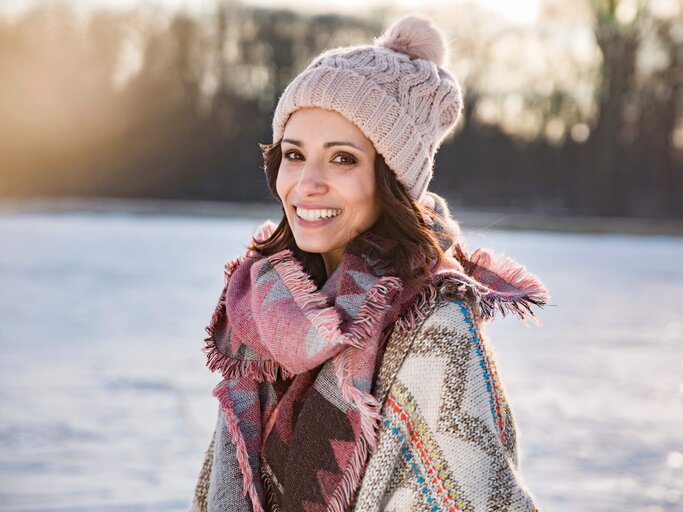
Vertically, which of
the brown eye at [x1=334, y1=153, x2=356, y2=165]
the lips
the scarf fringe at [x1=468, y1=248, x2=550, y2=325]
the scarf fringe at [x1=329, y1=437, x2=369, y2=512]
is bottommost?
the scarf fringe at [x1=329, y1=437, x2=369, y2=512]

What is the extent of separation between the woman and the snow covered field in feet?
1.17

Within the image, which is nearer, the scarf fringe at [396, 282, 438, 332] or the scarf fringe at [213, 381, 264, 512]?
the scarf fringe at [396, 282, 438, 332]

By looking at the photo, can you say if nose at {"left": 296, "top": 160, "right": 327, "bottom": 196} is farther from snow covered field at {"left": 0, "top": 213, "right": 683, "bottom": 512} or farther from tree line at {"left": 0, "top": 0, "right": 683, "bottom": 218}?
tree line at {"left": 0, "top": 0, "right": 683, "bottom": 218}

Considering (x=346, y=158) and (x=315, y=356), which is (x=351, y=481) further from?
(x=346, y=158)

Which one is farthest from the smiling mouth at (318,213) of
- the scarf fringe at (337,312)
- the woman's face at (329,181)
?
the scarf fringe at (337,312)

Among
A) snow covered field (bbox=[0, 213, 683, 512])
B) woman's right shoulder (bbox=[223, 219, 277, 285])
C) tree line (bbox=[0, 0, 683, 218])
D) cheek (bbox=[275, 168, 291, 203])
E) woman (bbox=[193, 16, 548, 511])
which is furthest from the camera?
tree line (bbox=[0, 0, 683, 218])

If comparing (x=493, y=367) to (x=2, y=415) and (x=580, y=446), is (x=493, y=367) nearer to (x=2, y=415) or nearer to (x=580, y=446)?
(x=580, y=446)

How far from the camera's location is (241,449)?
6.30 feet

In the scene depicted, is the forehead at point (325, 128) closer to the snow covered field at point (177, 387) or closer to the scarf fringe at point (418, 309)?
the scarf fringe at point (418, 309)

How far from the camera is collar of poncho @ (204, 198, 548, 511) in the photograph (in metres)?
1.72

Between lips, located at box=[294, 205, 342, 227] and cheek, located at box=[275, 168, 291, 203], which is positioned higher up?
cheek, located at box=[275, 168, 291, 203]

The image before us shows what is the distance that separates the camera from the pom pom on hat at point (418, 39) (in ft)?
6.47

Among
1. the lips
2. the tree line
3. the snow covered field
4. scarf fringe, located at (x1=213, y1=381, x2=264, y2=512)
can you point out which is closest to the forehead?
the lips

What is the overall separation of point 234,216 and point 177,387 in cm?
1453
